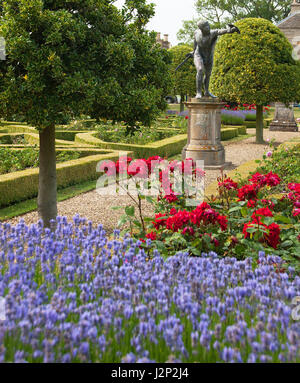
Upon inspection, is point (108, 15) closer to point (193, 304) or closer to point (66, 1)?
point (66, 1)

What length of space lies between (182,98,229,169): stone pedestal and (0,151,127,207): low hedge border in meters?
2.26

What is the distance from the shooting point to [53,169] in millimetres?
6020

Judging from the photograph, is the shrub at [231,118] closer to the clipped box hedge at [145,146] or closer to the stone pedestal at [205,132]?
the clipped box hedge at [145,146]

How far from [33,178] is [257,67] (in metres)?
10.0

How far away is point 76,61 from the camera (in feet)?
16.5

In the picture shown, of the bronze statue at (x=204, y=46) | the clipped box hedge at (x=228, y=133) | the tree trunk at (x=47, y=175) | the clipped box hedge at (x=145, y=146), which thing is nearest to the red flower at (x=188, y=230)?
the tree trunk at (x=47, y=175)

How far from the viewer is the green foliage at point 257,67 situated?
15594 millimetres

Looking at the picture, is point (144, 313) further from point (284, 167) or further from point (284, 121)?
point (284, 121)

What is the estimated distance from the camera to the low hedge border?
25.2 ft

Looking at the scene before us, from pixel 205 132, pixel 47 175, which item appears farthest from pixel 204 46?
pixel 47 175

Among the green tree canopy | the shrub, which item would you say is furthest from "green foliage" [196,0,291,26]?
the shrub

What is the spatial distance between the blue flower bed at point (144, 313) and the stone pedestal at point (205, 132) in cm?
808

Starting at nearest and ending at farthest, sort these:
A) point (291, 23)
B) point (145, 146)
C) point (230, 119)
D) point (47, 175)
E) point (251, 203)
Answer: point (251, 203) → point (47, 175) → point (145, 146) → point (230, 119) → point (291, 23)
